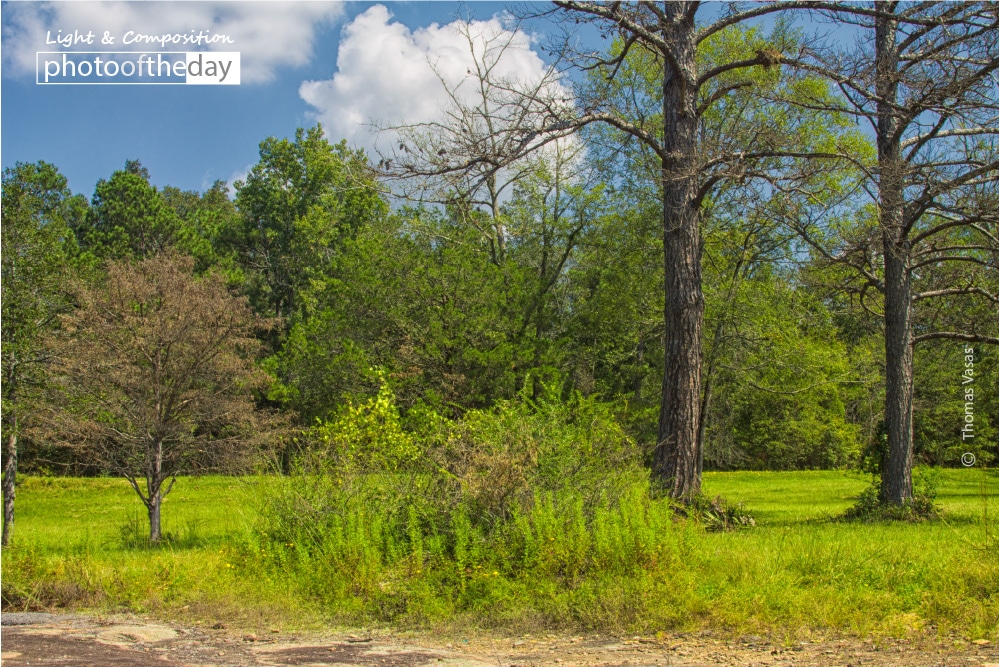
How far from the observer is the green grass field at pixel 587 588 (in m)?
5.95

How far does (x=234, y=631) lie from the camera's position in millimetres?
6293

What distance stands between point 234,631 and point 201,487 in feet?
76.4

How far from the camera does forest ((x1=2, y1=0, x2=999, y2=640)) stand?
7922mm

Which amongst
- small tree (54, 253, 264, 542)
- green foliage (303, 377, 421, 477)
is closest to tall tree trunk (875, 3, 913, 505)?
green foliage (303, 377, 421, 477)

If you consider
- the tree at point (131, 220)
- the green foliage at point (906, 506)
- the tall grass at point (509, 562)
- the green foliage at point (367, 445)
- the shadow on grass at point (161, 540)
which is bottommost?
the shadow on grass at point (161, 540)

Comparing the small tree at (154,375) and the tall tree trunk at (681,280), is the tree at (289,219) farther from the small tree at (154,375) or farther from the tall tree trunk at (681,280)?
the tall tree trunk at (681,280)

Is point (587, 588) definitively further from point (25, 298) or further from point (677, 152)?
point (25, 298)

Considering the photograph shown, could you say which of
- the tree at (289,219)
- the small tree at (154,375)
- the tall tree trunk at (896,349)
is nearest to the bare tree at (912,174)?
the tall tree trunk at (896,349)

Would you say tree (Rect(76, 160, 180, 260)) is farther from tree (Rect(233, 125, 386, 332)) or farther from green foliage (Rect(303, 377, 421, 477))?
green foliage (Rect(303, 377, 421, 477))

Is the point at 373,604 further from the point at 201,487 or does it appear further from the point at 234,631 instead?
the point at 201,487

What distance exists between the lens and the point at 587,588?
6.42 metres

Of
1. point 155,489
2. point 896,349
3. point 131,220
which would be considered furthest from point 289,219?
point 896,349

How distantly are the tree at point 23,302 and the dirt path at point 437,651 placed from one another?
9.59 metres

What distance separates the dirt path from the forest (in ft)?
3.43
